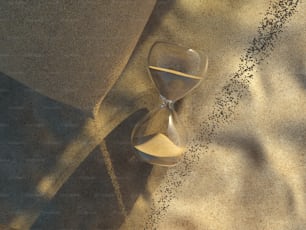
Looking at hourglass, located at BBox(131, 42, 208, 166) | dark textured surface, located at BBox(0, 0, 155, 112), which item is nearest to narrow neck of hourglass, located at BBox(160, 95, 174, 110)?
hourglass, located at BBox(131, 42, 208, 166)

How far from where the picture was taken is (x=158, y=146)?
121 centimetres

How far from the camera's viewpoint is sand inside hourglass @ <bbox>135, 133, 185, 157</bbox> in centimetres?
121

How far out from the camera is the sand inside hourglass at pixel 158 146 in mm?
1207

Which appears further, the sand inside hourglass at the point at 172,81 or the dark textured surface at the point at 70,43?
the dark textured surface at the point at 70,43

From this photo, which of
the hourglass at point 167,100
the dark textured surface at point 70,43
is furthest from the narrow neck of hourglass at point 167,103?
the dark textured surface at point 70,43

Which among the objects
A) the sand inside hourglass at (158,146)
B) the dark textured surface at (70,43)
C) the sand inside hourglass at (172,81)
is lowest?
the sand inside hourglass at (158,146)

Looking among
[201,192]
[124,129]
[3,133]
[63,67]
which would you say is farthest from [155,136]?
[3,133]

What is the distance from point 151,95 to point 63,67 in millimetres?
274

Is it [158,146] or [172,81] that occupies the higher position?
[172,81]

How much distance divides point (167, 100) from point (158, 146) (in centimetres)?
14

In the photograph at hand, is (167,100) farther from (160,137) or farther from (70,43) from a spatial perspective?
(70,43)

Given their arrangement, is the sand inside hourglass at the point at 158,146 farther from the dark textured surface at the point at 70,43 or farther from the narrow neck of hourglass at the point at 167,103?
the dark textured surface at the point at 70,43

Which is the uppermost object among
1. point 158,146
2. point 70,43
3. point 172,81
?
point 172,81

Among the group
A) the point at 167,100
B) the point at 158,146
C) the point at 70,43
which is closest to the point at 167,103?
the point at 167,100
